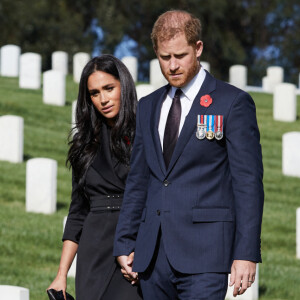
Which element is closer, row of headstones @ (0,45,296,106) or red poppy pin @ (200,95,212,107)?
red poppy pin @ (200,95,212,107)

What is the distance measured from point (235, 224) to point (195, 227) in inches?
7.3

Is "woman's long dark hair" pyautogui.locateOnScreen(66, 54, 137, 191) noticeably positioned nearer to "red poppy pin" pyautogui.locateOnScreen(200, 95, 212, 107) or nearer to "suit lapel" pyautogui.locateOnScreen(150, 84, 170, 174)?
"suit lapel" pyautogui.locateOnScreen(150, 84, 170, 174)

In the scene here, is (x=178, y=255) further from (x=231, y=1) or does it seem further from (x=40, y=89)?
(x=231, y=1)

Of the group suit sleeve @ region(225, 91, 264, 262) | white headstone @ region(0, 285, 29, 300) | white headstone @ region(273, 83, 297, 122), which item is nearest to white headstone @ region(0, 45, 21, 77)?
white headstone @ region(273, 83, 297, 122)

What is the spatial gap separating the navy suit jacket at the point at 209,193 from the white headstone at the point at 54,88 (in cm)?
1363

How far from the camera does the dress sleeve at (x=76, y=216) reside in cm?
477

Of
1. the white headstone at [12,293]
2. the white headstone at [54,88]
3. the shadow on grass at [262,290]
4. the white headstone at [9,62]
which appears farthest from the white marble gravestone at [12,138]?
the white headstone at [9,62]

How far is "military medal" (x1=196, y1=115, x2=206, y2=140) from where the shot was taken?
397 centimetres

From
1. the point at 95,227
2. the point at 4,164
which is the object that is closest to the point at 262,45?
the point at 4,164

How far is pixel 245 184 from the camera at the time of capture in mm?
3896

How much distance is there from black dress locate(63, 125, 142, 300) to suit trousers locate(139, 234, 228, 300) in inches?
16.0

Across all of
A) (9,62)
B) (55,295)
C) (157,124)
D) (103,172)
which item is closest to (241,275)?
(157,124)

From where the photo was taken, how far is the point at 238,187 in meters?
3.91

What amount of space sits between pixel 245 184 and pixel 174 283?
0.57 meters
